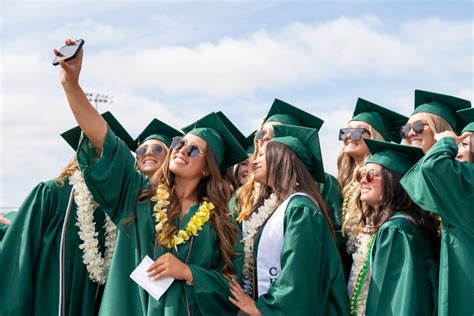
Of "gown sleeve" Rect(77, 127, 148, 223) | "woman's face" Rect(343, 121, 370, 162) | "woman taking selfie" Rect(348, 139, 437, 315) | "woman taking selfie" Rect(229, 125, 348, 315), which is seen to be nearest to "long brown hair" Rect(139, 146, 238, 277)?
"gown sleeve" Rect(77, 127, 148, 223)

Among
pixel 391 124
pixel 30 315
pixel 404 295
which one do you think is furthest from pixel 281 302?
pixel 391 124

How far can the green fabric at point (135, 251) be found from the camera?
13.5 feet

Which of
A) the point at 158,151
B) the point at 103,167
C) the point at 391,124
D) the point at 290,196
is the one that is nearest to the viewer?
the point at 103,167

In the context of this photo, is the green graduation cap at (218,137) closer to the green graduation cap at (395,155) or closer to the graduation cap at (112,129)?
the graduation cap at (112,129)

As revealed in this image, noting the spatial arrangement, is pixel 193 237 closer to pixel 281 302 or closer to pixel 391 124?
pixel 281 302

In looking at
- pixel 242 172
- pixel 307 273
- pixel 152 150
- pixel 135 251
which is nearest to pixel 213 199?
pixel 135 251

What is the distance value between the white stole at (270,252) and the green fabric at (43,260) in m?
1.28

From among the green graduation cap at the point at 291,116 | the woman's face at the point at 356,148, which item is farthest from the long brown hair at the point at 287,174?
the green graduation cap at the point at 291,116

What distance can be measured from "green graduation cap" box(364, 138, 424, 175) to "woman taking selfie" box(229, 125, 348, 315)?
1.51 ft

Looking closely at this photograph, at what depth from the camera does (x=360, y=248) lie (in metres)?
4.69

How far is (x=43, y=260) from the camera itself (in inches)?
185

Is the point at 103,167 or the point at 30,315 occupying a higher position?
the point at 103,167

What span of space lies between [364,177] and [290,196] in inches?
25.2

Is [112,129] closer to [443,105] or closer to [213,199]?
[213,199]
